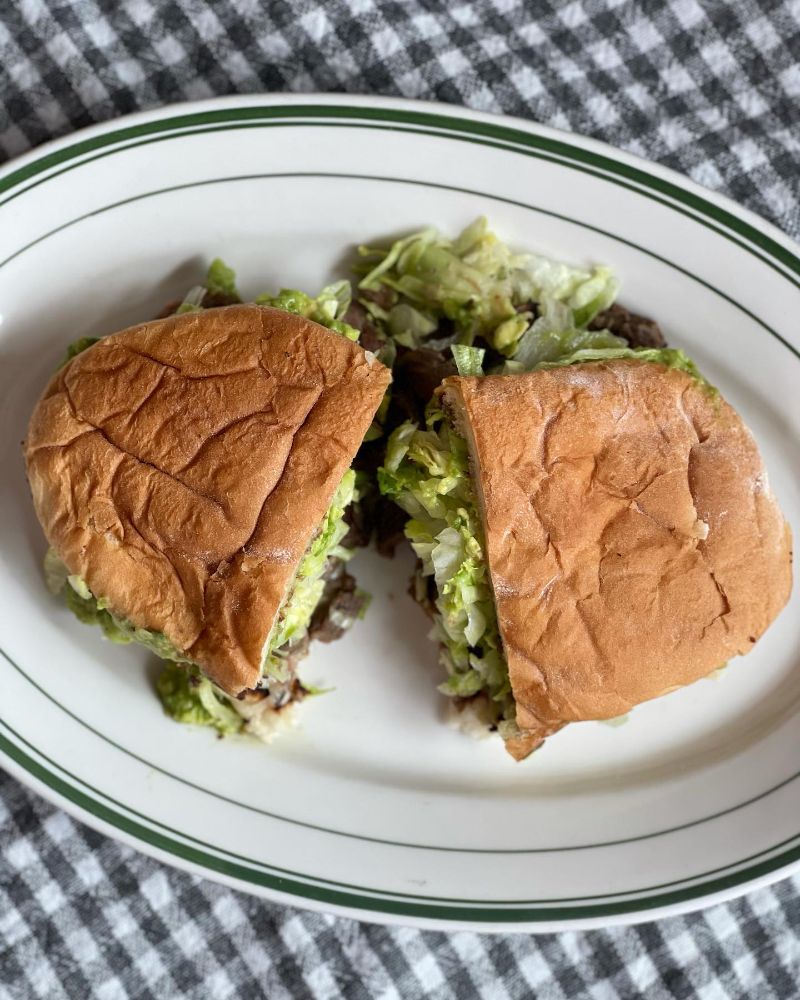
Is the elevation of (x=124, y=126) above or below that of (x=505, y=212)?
above

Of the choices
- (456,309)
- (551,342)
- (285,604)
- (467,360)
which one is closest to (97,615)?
(285,604)

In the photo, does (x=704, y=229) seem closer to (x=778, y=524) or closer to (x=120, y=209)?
(x=778, y=524)

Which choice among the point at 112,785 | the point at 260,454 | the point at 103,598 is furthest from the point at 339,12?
the point at 112,785

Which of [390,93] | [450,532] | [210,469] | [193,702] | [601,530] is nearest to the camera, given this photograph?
[210,469]

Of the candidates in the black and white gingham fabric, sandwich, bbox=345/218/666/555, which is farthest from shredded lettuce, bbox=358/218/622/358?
the black and white gingham fabric

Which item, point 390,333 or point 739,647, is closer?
point 739,647

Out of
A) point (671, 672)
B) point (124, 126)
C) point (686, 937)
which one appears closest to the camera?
point (671, 672)

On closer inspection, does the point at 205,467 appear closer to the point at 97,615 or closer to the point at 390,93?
the point at 97,615
